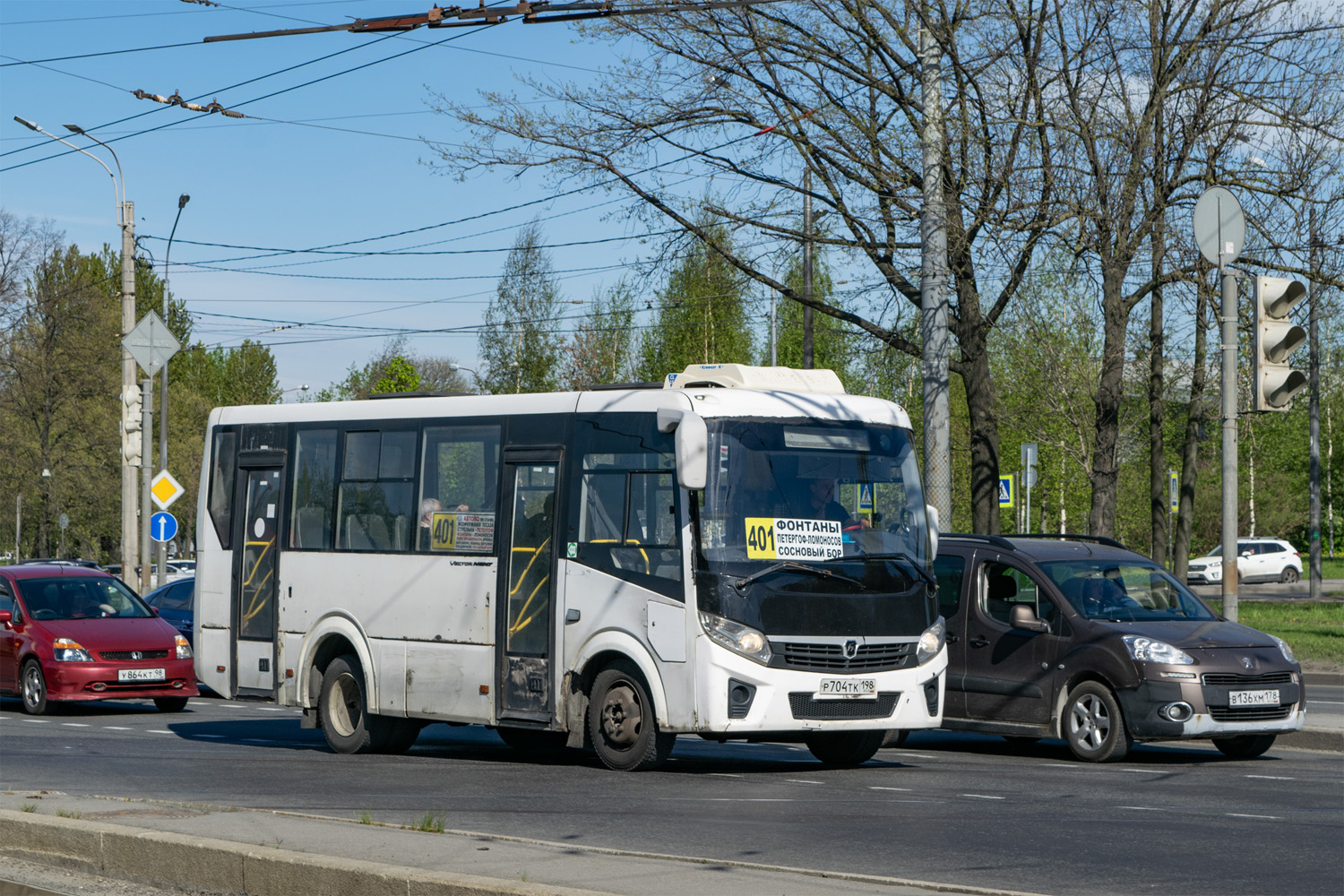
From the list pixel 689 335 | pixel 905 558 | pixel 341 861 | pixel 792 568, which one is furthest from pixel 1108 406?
pixel 689 335

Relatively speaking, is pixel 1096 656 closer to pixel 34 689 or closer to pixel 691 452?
pixel 691 452

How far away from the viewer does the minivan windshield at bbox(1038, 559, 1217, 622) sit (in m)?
13.5

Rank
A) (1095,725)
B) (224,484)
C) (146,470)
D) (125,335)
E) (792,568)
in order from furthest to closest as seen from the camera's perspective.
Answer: (146,470) < (125,335) < (224,484) < (1095,725) < (792,568)

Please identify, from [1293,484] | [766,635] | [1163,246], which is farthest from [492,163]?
[1293,484]

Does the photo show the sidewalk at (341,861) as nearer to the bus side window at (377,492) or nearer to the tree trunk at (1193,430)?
the bus side window at (377,492)

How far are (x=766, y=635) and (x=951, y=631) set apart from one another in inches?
127

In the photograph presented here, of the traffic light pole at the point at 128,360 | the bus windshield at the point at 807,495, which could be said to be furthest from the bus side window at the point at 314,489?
the traffic light pole at the point at 128,360

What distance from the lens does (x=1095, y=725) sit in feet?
43.1

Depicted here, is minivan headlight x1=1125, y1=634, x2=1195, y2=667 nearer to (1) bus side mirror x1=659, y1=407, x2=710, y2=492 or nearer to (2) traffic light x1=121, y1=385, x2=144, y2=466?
(1) bus side mirror x1=659, y1=407, x2=710, y2=492

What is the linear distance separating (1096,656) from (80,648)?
11659 millimetres

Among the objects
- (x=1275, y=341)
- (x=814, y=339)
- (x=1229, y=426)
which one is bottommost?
(x=1229, y=426)

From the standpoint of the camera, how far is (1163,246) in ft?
73.1

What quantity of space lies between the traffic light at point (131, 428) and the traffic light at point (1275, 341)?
22.9 m

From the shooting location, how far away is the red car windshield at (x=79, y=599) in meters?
19.8
